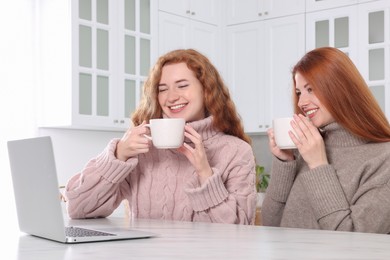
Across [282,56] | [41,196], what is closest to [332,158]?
[41,196]

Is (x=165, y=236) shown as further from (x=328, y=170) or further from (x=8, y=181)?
(x=8, y=181)

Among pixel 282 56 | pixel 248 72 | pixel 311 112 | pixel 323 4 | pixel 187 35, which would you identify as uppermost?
pixel 323 4

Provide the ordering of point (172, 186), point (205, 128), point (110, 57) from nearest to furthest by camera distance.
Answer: point (172, 186), point (205, 128), point (110, 57)

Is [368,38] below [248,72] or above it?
above

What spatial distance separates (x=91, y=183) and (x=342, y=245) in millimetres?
948

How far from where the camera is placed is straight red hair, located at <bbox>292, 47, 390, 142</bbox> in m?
1.75

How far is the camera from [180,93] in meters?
1.98

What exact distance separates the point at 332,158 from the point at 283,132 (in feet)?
0.69

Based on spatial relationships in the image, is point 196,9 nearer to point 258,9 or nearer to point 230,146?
point 258,9

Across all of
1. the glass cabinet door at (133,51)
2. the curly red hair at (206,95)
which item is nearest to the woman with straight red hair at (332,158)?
the curly red hair at (206,95)

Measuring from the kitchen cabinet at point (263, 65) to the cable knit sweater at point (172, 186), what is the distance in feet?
8.14

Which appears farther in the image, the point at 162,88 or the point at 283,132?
the point at 162,88

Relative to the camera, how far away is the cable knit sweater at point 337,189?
160 centimetres

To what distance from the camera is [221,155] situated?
1.91 meters
